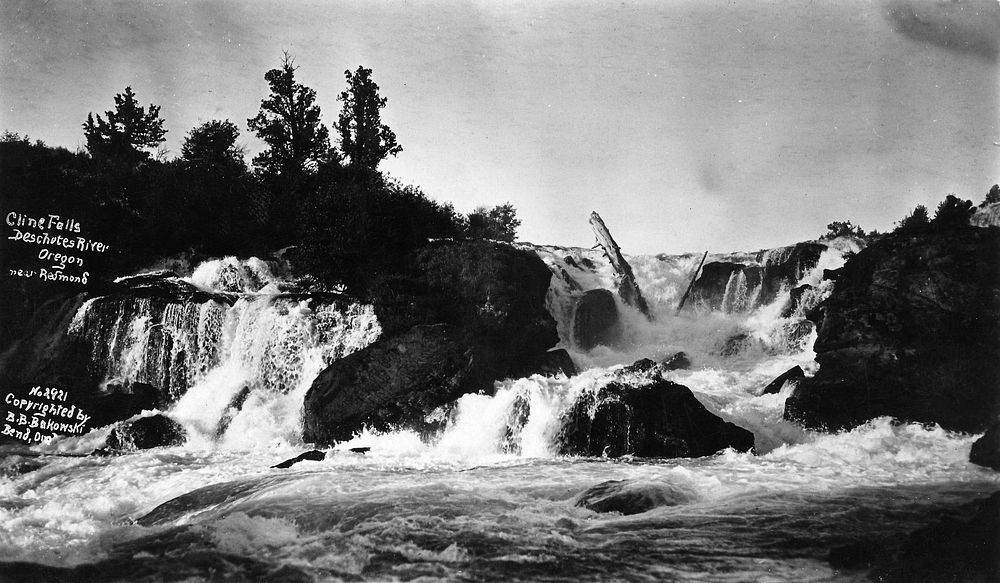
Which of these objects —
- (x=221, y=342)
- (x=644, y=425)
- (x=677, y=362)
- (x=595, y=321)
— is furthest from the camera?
(x=595, y=321)

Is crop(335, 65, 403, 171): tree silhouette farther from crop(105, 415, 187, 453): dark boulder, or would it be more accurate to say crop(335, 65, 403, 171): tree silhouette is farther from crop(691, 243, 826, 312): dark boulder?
crop(105, 415, 187, 453): dark boulder

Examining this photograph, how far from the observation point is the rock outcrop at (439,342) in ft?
53.7

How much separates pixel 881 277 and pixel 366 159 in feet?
73.9

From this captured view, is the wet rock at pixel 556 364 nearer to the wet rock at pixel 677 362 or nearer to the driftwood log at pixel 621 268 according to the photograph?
the wet rock at pixel 677 362

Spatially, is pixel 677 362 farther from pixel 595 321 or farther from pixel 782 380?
pixel 782 380

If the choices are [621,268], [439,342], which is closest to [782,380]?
[439,342]

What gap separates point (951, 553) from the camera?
25.7 feet

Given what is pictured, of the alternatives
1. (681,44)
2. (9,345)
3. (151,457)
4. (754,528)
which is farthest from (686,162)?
(9,345)

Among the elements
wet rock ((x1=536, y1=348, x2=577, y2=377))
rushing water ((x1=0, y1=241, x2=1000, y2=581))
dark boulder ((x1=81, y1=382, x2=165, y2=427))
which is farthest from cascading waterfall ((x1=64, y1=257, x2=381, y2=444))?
wet rock ((x1=536, y1=348, x2=577, y2=377))

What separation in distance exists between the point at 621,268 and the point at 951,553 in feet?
71.8

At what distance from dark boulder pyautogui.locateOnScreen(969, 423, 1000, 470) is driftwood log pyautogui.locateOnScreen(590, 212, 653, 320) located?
16.1 meters

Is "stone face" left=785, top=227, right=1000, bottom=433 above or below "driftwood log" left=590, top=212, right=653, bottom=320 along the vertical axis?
below

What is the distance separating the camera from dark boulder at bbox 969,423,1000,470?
11.4 m

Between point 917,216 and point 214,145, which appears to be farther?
point 214,145
